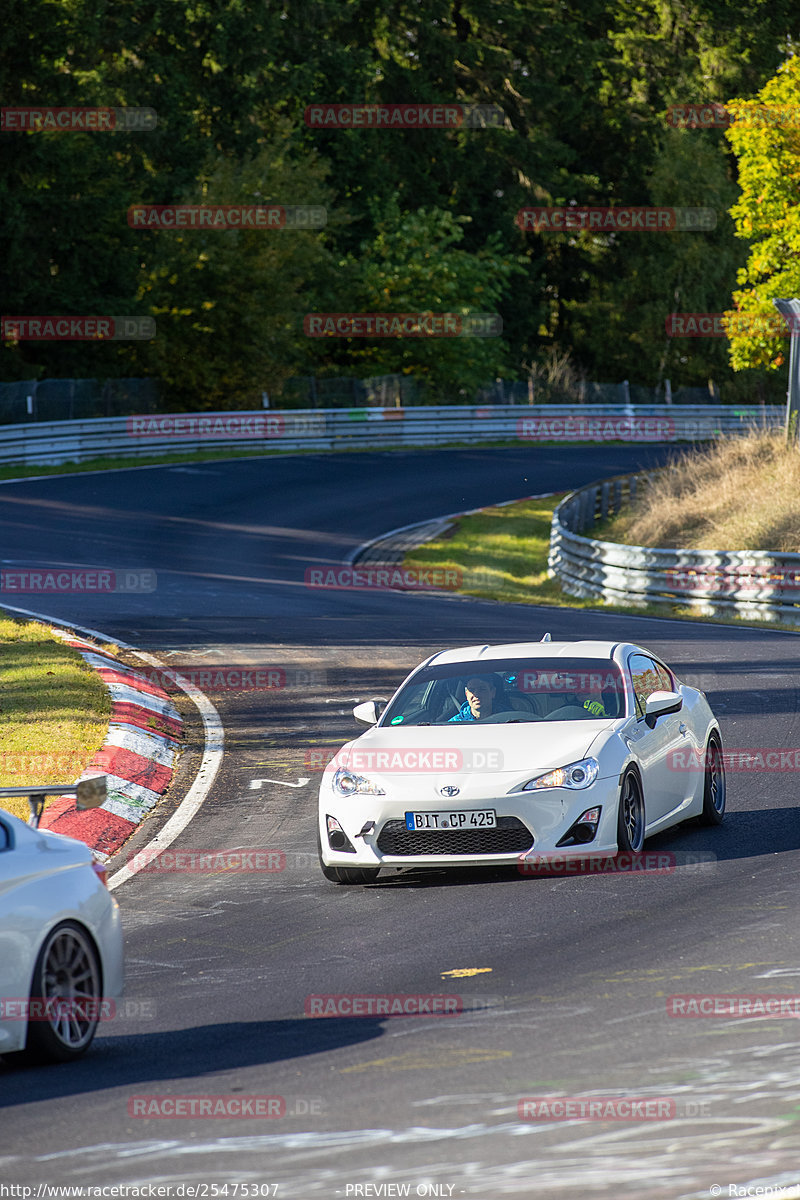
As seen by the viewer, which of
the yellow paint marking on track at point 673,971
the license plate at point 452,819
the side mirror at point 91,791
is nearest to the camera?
the side mirror at point 91,791

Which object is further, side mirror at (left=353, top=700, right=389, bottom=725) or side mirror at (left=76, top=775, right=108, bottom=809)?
side mirror at (left=353, top=700, right=389, bottom=725)

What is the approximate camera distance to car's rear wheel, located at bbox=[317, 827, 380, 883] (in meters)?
10.1

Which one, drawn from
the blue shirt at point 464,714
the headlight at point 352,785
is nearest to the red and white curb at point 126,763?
the headlight at point 352,785

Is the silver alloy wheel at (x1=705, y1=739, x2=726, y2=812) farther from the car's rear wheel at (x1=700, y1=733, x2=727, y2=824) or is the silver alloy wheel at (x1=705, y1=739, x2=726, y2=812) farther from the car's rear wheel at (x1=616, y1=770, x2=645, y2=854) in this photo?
the car's rear wheel at (x1=616, y1=770, x2=645, y2=854)

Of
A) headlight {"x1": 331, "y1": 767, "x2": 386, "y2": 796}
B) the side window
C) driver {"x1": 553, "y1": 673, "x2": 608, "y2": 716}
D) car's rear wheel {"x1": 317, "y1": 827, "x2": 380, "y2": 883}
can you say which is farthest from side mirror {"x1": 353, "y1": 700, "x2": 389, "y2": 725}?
the side window

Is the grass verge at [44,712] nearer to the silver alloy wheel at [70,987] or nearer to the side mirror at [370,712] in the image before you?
the side mirror at [370,712]

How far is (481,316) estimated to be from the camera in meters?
68.1

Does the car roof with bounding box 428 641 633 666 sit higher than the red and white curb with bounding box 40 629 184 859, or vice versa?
the car roof with bounding box 428 641 633 666

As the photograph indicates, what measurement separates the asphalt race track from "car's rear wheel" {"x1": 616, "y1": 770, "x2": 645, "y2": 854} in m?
A: 0.32

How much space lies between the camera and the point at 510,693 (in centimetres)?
1114

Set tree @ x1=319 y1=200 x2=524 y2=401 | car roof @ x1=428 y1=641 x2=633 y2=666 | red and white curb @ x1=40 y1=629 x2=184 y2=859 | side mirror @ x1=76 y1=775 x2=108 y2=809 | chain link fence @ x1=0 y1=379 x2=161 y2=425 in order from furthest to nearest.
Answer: tree @ x1=319 y1=200 x2=524 y2=401, chain link fence @ x1=0 y1=379 x2=161 y2=425, red and white curb @ x1=40 y1=629 x2=184 y2=859, car roof @ x1=428 y1=641 x2=633 y2=666, side mirror @ x1=76 y1=775 x2=108 y2=809

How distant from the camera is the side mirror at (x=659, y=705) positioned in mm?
10969

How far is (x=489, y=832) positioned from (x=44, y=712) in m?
6.73

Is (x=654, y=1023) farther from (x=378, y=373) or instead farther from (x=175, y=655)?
(x=378, y=373)
